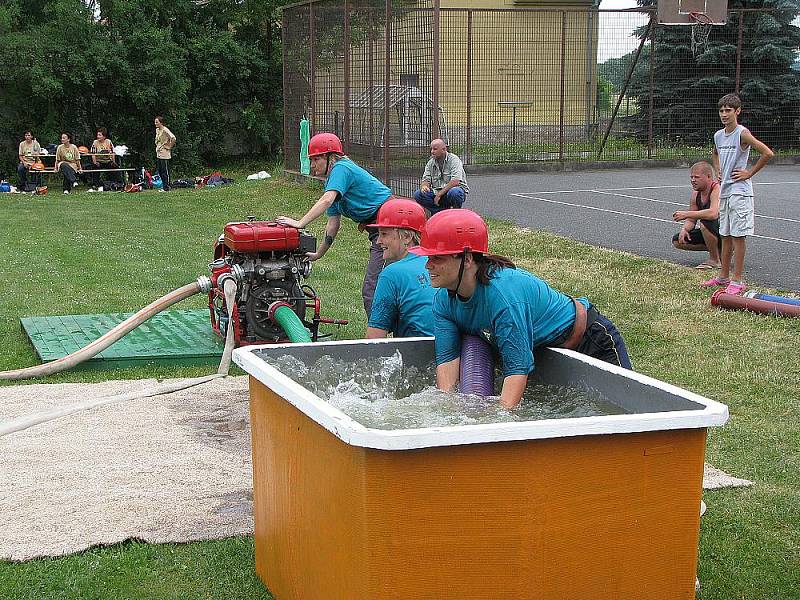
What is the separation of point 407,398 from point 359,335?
4958mm

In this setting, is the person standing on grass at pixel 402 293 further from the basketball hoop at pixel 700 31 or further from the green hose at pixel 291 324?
the basketball hoop at pixel 700 31

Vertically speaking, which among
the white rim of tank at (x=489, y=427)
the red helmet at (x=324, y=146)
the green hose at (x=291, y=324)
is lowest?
the green hose at (x=291, y=324)

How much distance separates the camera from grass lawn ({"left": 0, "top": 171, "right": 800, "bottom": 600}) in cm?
Answer: 447

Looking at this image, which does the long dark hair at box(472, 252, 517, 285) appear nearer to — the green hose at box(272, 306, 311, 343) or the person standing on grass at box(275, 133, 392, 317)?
the green hose at box(272, 306, 311, 343)

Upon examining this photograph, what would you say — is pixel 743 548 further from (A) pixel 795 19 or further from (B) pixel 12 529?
(A) pixel 795 19

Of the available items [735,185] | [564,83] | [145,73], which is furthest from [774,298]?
[145,73]

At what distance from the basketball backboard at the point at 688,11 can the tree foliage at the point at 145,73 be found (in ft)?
38.6

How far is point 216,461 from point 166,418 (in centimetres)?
103

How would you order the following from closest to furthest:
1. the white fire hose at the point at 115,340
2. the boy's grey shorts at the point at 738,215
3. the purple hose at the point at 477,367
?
the purple hose at the point at 477,367, the white fire hose at the point at 115,340, the boy's grey shorts at the point at 738,215

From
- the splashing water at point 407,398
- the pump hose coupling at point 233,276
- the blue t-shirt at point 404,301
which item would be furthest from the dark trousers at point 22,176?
the splashing water at point 407,398

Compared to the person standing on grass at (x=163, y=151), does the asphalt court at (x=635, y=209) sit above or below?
below

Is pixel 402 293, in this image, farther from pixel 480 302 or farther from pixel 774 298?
pixel 774 298

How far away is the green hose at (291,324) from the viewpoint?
25.3 ft

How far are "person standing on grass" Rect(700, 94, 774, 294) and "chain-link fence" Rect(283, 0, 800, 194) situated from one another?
32.9 ft
